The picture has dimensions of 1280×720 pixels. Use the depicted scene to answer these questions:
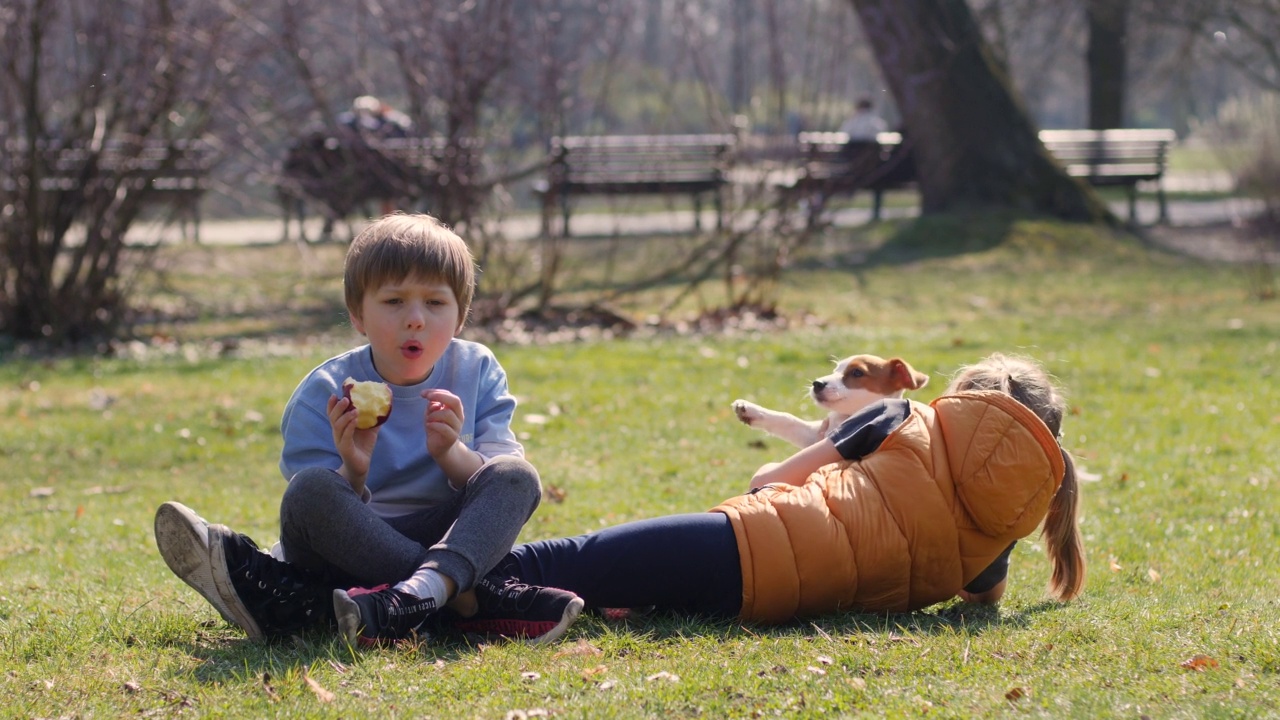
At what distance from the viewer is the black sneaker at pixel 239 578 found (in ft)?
10.6

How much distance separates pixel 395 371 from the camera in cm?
358

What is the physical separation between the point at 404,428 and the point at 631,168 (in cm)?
1061

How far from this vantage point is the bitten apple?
3285 mm

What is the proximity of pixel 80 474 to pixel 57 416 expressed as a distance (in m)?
1.46

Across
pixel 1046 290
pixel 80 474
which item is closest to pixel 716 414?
pixel 80 474

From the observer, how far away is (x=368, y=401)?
3301 mm

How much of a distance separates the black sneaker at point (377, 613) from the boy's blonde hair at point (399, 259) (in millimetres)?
742

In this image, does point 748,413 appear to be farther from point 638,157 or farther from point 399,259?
point 638,157

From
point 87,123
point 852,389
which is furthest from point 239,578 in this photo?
point 87,123

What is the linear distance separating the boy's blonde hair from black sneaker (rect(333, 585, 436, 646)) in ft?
2.43

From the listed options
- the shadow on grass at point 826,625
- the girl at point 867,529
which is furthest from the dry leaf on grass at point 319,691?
the shadow on grass at point 826,625

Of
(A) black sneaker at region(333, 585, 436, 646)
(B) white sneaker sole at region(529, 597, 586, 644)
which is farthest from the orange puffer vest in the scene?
(A) black sneaker at region(333, 585, 436, 646)

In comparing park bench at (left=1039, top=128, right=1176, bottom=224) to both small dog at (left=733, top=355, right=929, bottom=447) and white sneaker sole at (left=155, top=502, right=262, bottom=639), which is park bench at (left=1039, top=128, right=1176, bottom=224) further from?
white sneaker sole at (left=155, top=502, right=262, bottom=639)

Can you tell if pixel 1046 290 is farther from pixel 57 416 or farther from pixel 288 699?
pixel 288 699
